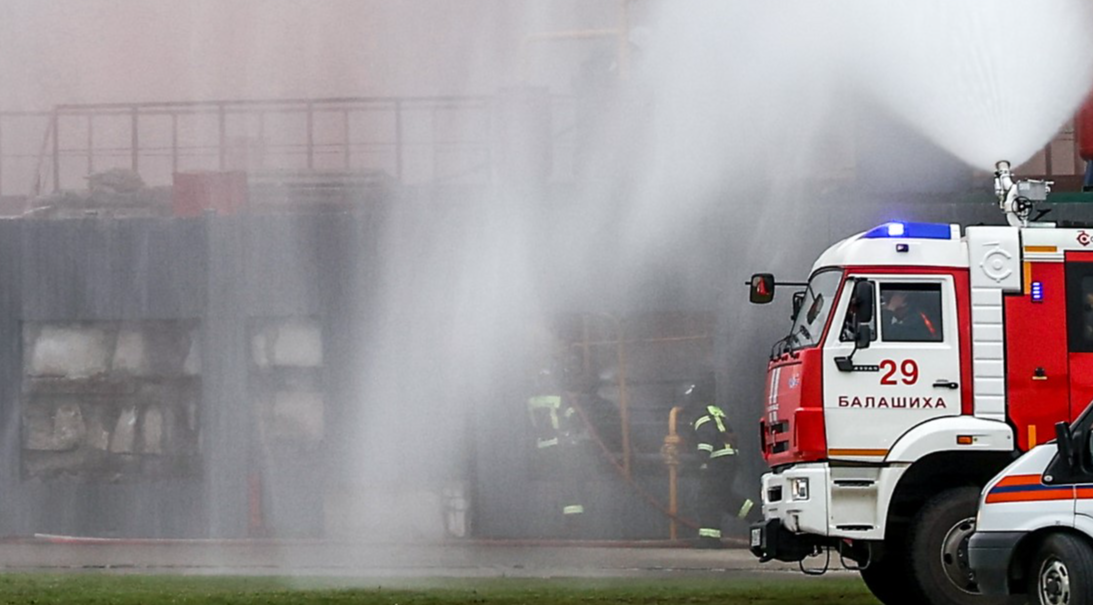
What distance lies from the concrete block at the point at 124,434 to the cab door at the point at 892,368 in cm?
1019

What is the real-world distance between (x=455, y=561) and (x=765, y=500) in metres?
4.79

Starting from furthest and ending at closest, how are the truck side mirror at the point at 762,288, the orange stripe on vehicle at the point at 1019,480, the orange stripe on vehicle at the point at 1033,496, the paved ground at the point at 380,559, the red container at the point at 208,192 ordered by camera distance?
1. the red container at the point at 208,192
2. the paved ground at the point at 380,559
3. the truck side mirror at the point at 762,288
4. the orange stripe on vehicle at the point at 1019,480
5. the orange stripe on vehicle at the point at 1033,496

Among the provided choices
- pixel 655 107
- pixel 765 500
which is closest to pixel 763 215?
pixel 655 107

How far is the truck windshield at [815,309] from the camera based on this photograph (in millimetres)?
13883

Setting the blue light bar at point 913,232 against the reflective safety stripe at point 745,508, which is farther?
the reflective safety stripe at point 745,508

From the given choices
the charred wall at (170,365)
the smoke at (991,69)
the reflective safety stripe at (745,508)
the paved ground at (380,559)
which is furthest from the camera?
the charred wall at (170,365)

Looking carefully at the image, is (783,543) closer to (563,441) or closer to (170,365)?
(563,441)

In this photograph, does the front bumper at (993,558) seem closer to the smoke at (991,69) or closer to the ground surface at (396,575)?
the ground surface at (396,575)

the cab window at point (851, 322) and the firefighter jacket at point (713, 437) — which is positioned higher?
the cab window at point (851, 322)

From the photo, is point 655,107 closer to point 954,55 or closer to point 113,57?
point 954,55

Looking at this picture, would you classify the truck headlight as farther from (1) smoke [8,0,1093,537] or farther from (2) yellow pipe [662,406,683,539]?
(1) smoke [8,0,1093,537]

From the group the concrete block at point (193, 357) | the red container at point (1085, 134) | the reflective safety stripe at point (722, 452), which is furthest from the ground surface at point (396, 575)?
the red container at point (1085, 134)

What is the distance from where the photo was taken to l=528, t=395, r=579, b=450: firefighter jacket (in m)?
20.6

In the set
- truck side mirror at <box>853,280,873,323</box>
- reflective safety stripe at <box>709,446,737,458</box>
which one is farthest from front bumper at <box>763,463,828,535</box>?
reflective safety stripe at <box>709,446,737,458</box>
